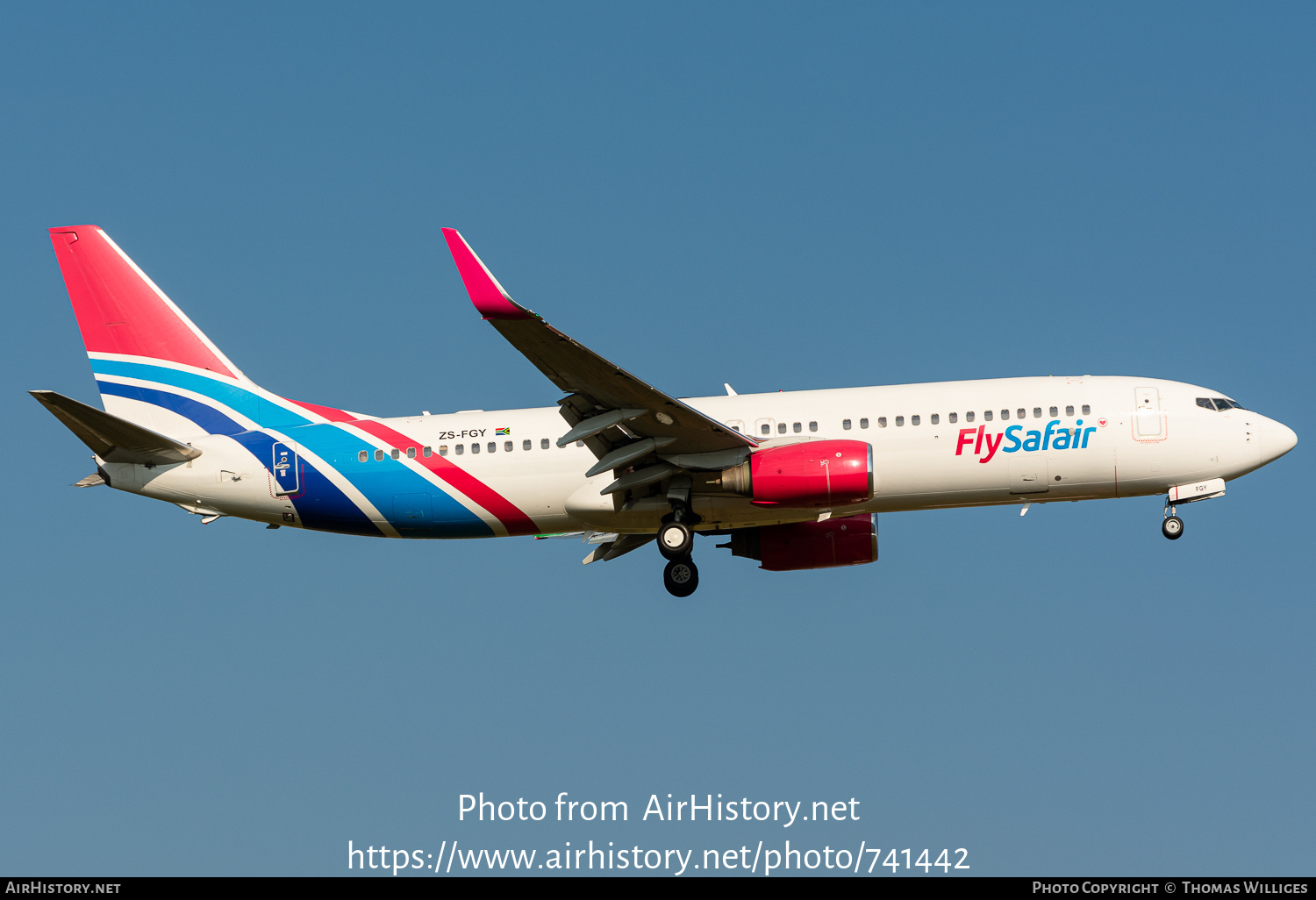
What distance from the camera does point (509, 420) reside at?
114ft

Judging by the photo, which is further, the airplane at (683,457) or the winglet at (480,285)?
the airplane at (683,457)

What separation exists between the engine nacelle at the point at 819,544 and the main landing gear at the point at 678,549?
3122mm

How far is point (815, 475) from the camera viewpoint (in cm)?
3183

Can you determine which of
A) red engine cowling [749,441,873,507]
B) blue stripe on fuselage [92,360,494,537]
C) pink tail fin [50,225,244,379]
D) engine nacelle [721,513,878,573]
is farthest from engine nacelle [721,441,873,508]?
pink tail fin [50,225,244,379]

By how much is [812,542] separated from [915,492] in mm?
4686

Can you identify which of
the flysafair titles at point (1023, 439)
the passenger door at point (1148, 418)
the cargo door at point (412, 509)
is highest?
the passenger door at point (1148, 418)

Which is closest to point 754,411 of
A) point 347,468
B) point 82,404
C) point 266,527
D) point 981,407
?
point 981,407

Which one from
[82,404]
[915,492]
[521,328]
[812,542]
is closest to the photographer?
[521,328]

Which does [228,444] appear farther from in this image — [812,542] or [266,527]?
[812,542]

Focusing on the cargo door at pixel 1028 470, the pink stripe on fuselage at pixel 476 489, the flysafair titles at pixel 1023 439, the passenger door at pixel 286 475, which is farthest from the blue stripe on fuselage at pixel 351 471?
the cargo door at pixel 1028 470

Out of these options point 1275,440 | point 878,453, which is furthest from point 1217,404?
point 878,453

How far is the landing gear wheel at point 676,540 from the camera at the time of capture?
112 feet

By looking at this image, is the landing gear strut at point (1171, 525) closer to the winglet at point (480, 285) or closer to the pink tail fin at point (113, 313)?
the winglet at point (480, 285)

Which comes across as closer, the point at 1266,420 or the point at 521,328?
the point at 521,328
